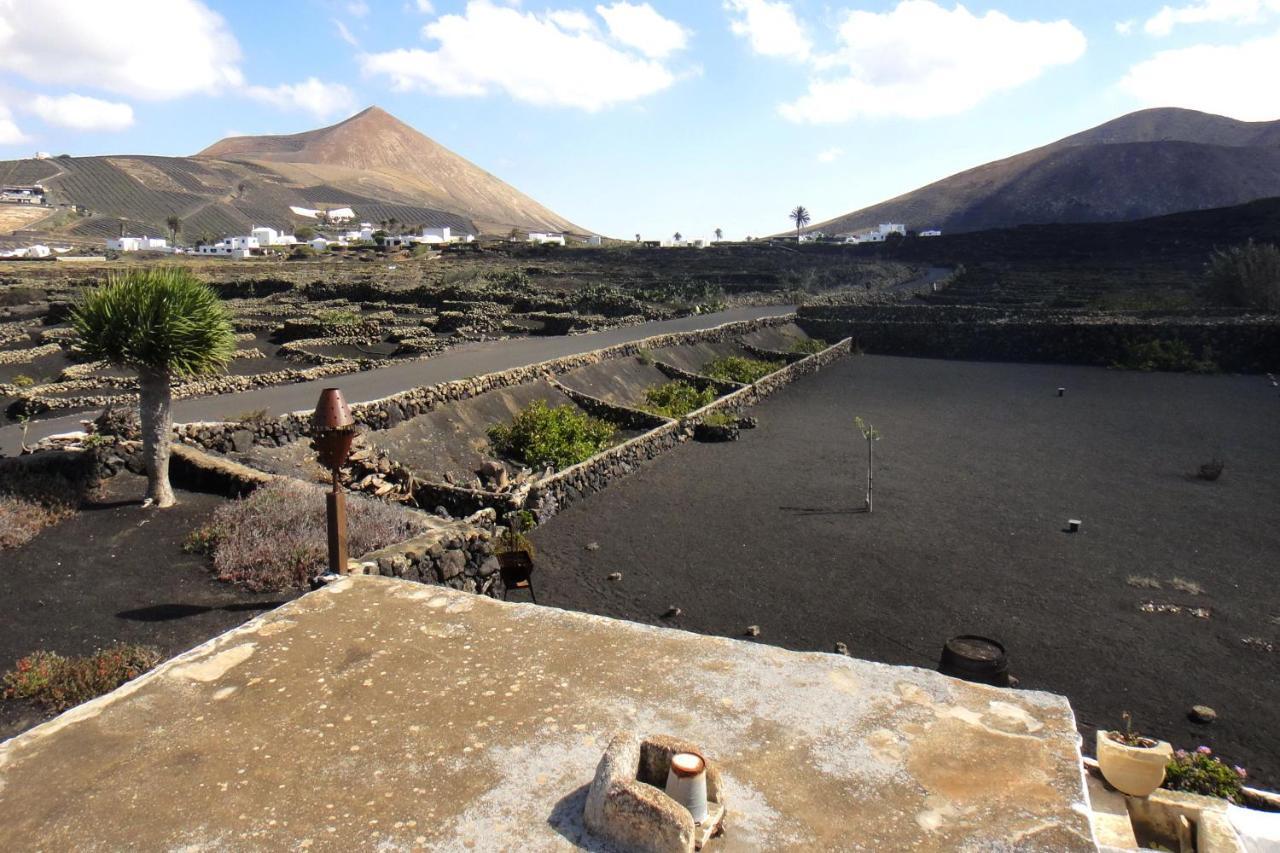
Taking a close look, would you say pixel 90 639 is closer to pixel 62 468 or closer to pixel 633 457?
pixel 62 468

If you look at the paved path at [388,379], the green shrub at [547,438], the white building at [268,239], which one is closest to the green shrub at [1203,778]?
the green shrub at [547,438]

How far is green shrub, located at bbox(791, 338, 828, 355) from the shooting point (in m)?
33.7

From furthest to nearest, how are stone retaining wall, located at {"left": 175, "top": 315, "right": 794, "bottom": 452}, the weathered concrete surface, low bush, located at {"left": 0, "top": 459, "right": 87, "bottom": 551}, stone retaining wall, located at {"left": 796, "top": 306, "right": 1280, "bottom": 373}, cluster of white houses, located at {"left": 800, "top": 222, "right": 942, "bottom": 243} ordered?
cluster of white houses, located at {"left": 800, "top": 222, "right": 942, "bottom": 243} < stone retaining wall, located at {"left": 796, "top": 306, "right": 1280, "bottom": 373} < stone retaining wall, located at {"left": 175, "top": 315, "right": 794, "bottom": 452} < low bush, located at {"left": 0, "top": 459, "right": 87, "bottom": 551} < the weathered concrete surface

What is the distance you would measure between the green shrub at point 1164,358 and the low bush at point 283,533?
3020 centimetres

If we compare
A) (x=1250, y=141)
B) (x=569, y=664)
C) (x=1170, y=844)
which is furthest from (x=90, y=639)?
(x=1250, y=141)

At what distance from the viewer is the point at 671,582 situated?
1089cm

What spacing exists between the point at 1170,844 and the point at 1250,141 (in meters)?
208

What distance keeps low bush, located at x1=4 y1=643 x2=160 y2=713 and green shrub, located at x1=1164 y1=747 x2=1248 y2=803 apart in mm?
7463

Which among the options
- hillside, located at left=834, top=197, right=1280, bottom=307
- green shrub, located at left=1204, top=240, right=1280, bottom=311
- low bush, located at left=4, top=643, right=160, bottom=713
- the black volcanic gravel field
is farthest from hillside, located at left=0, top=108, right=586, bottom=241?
low bush, located at left=4, top=643, right=160, bottom=713

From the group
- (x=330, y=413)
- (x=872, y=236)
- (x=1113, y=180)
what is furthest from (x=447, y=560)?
(x=1113, y=180)

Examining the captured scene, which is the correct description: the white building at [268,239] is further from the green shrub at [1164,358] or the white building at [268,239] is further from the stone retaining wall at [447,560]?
the stone retaining wall at [447,560]

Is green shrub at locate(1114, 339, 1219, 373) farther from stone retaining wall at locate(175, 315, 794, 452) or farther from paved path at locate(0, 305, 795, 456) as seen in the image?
stone retaining wall at locate(175, 315, 794, 452)

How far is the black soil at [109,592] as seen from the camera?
6590mm

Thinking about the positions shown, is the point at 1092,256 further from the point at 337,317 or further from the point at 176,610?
the point at 176,610
